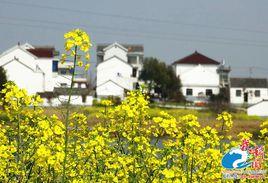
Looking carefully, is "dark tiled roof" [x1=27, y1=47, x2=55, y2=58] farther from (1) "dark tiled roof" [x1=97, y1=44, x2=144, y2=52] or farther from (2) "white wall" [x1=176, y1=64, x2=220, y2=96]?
(2) "white wall" [x1=176, y1=64, x2=220, y2=96]

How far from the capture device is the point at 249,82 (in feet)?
186

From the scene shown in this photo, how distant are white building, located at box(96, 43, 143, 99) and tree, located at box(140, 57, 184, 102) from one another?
1382 mm

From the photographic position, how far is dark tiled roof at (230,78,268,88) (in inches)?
2215

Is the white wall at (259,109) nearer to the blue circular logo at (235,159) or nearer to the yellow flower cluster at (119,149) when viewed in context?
the yellow flower cluster at (119,149)

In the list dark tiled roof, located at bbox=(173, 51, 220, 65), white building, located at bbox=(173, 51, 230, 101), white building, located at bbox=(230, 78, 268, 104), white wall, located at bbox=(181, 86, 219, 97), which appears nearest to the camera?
white building, located at bbox=(230, 78, 268, 104)

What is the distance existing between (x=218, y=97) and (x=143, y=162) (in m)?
49.1

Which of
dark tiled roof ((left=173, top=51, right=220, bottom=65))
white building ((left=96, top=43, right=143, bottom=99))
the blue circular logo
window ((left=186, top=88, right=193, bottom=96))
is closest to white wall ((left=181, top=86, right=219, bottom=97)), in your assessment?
window ((left=186, top=88, right=193, bottom=96))

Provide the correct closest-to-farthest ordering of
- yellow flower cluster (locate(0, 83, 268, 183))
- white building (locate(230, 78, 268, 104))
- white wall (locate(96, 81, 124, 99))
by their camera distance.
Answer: yellow flower cluster (locate(0, 83, 268, 183)) < white wall (locate(96, 81, 124, 99)) < white building (locate(230, 78, 268, 104))

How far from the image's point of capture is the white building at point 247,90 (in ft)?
183

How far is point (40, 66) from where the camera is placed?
48.2 metres

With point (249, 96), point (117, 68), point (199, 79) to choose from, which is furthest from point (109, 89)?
point (249, 96)

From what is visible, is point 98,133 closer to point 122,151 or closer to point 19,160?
point 122,151

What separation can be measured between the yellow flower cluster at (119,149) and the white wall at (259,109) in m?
37.4

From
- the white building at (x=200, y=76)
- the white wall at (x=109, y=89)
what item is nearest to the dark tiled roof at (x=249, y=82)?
the white building at (x=200, y=76)
